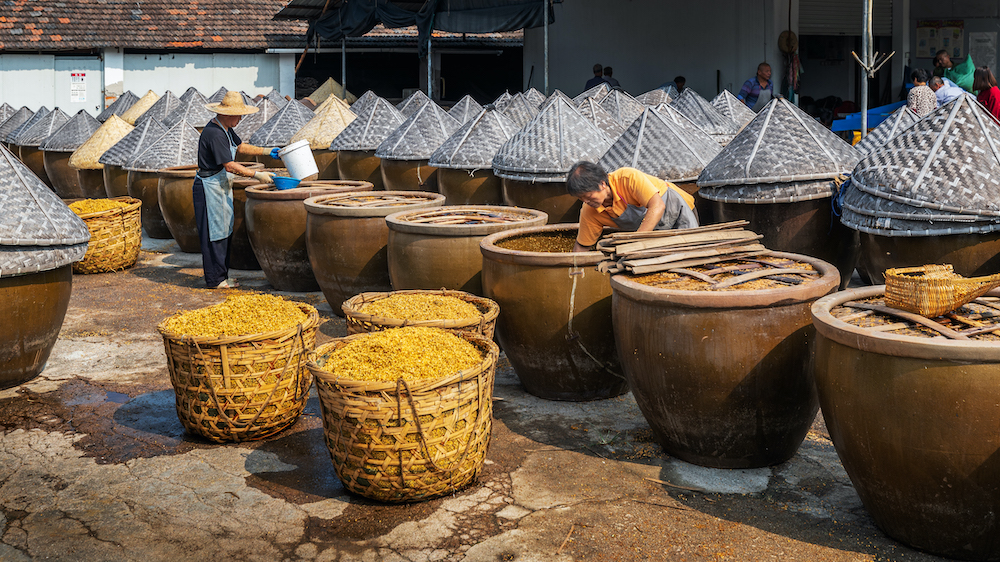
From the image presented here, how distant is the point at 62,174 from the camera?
13766 millimetres

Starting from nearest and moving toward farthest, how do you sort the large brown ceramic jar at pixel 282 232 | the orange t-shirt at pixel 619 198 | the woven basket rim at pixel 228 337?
the woven basket rim at pixel 228 337 → the orange t-shirt at pixel 619 198 → the large brown ceramic jar at pixel 282 232

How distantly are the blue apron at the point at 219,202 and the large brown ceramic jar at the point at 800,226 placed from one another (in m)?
4.36

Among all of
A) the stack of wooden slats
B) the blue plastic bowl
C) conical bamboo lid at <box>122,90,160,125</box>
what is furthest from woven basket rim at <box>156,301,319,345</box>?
conical bamboo lid at <box>122,90,160,125</box>

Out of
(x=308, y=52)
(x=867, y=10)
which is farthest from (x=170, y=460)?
(x=308, y=52)

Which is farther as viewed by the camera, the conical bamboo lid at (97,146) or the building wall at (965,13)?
the building wall at (965,13)

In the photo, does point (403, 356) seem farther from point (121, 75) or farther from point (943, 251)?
point (121, 75)

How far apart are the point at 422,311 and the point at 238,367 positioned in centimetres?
87

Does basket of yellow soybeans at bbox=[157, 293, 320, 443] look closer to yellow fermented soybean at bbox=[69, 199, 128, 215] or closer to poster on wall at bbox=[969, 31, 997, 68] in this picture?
yellow fermented soybean at bbox=[69, 199, 128, 215]

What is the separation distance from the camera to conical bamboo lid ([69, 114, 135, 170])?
11711 mm

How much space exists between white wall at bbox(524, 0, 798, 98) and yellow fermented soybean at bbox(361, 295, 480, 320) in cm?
1061

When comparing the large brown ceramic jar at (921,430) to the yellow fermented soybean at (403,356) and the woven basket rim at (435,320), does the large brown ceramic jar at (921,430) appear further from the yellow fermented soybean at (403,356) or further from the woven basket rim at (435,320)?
the woven basket rim at (435,320)

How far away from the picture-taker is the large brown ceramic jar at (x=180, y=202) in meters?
8.93

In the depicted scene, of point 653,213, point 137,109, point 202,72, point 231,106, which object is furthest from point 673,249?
point 202,72

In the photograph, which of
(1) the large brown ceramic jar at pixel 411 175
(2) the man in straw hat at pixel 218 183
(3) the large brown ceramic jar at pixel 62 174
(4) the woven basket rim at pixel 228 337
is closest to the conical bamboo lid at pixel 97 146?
(3) the large brown ceramic jar at pixel 62 174
